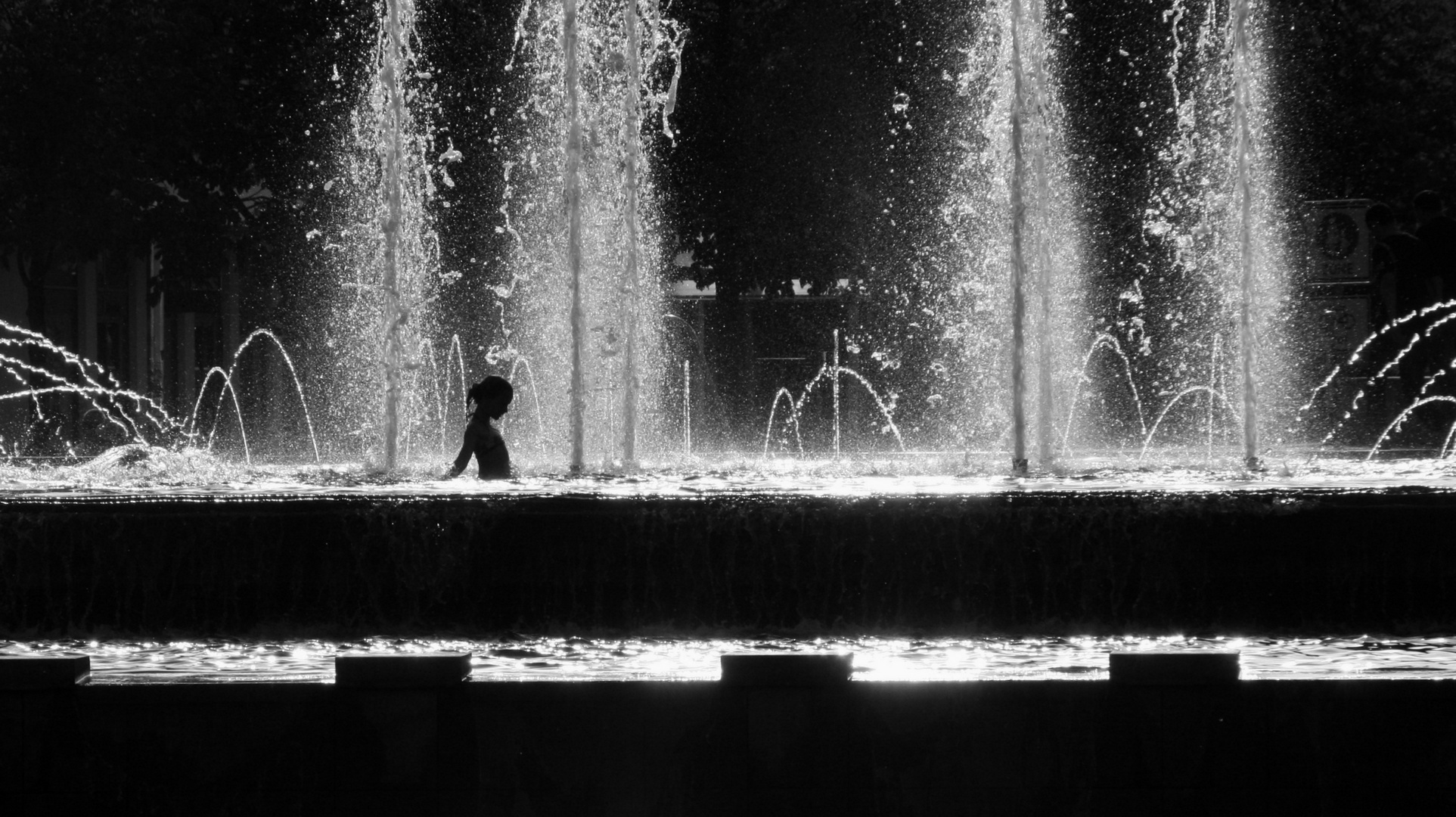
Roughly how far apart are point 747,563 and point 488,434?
8.83 ft

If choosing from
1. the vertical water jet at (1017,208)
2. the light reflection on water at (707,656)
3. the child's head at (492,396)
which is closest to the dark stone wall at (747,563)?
the light reflection on water at (707,656)

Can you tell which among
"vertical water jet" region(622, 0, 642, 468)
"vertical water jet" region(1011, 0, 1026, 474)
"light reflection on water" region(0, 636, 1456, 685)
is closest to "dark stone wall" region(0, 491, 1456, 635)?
"light reflection on water" region(0, 636, 1456, 685)

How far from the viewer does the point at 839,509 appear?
26.9 ft

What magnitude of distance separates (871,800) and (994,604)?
263cm

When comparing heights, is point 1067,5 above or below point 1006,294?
above

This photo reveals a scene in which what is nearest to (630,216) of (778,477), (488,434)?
(778,477)

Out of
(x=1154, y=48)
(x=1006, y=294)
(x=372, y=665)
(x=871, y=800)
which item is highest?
(x=1154, y=48)

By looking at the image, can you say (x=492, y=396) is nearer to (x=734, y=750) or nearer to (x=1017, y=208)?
(x=734, y=750)

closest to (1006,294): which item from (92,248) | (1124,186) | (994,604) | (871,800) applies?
(1124,186)

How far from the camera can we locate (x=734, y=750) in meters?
5.61

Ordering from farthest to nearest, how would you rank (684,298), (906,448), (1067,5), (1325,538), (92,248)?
(684,298) < (92,248) < (1067,5) < (906,448) < (1325,538)

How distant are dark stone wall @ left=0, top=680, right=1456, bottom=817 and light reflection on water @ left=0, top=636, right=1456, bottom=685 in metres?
0.21

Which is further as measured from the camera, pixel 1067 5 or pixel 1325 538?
pixel 1067 5

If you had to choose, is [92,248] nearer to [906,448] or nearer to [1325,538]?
[906,448]
